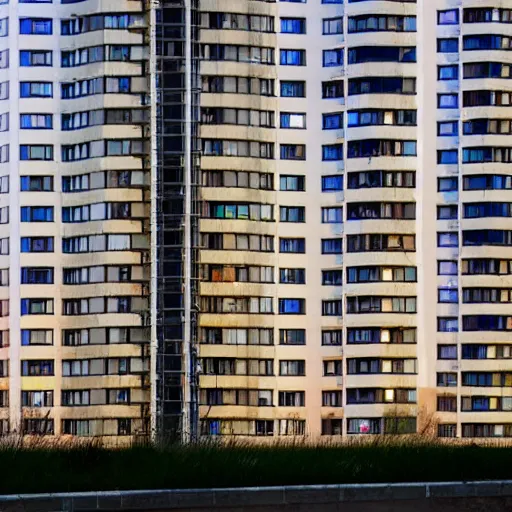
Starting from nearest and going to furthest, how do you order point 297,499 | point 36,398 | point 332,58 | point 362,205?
point 297,499 < point 36,398 < point 362,205 < point 332,58

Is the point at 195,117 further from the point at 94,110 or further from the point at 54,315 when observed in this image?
the point at 54,315

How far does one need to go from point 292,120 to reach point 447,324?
698 centimetres

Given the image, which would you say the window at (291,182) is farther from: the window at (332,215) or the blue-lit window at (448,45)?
the blue-lit window at (448,45)

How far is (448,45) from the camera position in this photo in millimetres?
41625

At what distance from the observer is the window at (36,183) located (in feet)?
136

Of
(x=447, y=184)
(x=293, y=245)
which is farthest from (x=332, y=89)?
(x=293, y=245)

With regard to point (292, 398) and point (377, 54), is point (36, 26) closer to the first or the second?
point (377, 54)

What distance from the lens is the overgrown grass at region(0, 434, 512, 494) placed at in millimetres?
20656

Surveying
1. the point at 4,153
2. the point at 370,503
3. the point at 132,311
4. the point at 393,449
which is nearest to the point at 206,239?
the point at 132,311

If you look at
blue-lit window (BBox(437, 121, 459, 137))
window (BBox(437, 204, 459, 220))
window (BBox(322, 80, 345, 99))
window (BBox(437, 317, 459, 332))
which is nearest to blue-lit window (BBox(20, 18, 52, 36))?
window (BBox(322, 80, 345, 99))

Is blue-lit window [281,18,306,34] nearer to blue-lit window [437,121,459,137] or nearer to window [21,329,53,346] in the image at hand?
blue-lit window [437,121,459,137]

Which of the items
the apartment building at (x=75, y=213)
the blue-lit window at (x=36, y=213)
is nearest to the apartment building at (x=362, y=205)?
the apartment building at (x=75, y=213)

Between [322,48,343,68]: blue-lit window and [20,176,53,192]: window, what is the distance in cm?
814

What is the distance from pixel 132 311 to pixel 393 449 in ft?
61.2
